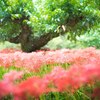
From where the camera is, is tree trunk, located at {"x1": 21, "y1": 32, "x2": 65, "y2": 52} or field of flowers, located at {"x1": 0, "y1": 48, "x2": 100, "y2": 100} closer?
field of flowers, located at {"x1": 0, "y1": 48, "x2": 100, "y2": 100}

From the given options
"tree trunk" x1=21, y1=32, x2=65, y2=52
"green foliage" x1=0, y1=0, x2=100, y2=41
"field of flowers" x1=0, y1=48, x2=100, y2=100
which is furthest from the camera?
"tree trunk" x1=21, y1=32, x2=65, y2=52

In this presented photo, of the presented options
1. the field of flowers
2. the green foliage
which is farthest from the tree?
the field of flowers

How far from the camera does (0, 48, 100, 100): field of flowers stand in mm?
1252

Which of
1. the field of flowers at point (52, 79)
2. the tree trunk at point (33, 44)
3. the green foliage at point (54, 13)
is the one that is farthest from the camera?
the tree trunk at point (33, 44)

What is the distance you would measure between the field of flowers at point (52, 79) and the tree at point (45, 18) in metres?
5.50

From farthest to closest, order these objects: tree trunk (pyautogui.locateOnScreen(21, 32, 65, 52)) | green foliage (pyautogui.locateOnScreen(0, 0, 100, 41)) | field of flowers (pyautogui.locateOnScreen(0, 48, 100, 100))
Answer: tree trunk (pyautogui.locateOnScreen(21, 32, 65, 52)) < green foliage (pyautogui.locateOnScreen(0, 0, 100, 41)) < field of flowers (pyautogui.locateOnScreen(0, 48, 100, 100))

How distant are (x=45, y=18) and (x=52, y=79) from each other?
9.20 metres

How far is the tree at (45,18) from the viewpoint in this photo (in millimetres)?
10969

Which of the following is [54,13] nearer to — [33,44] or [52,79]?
[33,44]

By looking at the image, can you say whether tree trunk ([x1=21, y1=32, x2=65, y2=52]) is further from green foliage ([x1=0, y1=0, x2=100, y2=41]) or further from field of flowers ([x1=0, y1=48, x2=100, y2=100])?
field of flowers ([x1=0, y1=48, x2=100, y2=100])

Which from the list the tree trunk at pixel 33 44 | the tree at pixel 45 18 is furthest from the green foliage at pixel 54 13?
the tree trunk at pixel 33 44

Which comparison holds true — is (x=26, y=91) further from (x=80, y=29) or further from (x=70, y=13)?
(x=80, y=29)

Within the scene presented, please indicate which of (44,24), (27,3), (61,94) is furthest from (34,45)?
(61,94)

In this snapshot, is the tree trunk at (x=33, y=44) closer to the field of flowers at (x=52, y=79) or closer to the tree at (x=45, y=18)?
the tree at (x=45, y=18)
